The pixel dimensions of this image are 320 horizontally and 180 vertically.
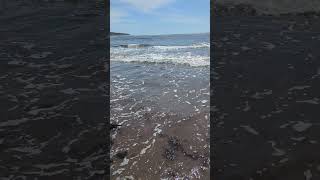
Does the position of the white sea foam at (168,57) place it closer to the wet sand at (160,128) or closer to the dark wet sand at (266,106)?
the dark wet sand at (266,106)

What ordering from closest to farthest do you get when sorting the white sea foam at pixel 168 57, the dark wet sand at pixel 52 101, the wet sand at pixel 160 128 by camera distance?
the wet sand at pixel 160 128 < the dark wet sand at pixel 52 101 < the white sea foam at pixel 168 57

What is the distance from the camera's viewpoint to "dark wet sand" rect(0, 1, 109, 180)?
482cm

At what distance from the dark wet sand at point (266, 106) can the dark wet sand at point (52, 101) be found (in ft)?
6.00

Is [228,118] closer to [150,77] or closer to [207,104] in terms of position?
[207,104]

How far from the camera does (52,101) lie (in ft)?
21.8

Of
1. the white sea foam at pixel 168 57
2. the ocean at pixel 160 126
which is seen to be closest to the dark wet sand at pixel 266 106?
the ocean at pixel 160 126

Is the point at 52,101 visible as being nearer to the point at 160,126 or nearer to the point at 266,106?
the point at 160,126

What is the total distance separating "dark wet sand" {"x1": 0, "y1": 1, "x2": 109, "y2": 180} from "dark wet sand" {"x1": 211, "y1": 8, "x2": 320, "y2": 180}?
1.83 m

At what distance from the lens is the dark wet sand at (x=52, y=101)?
4.82m

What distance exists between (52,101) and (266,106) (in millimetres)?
3779

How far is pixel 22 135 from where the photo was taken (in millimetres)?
5539

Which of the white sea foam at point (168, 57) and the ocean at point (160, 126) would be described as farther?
the white sea foam at point (168, 57)

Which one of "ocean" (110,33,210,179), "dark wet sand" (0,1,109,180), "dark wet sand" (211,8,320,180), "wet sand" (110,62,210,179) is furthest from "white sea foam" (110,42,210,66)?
"wet sand" (110,62,210,179)

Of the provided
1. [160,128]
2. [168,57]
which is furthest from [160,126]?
[168,57]
